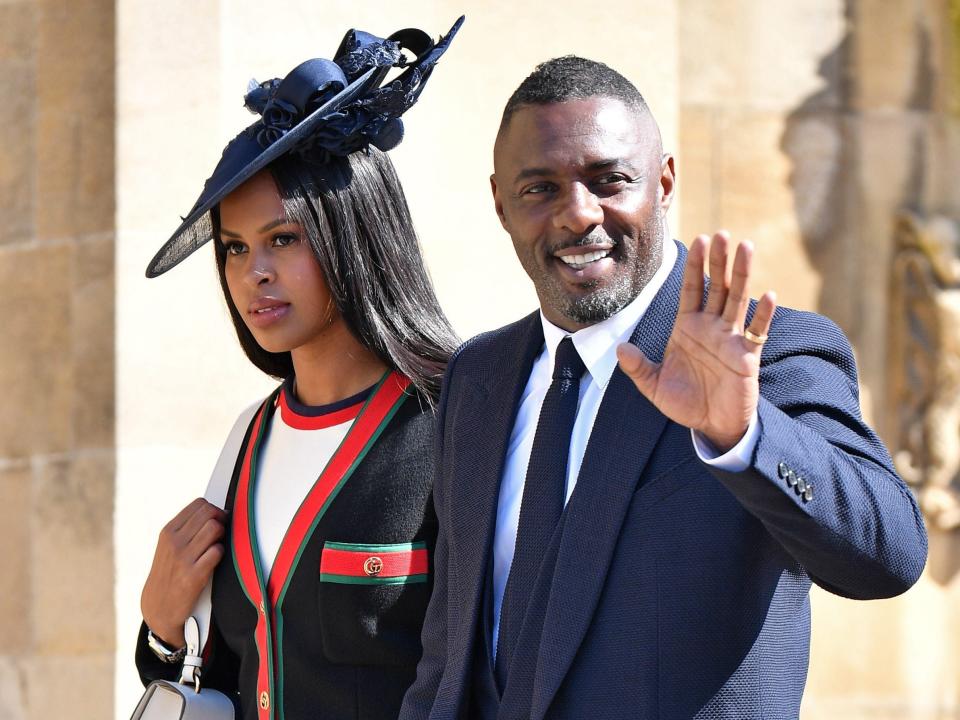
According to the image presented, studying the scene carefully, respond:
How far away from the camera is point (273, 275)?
10.1 feet

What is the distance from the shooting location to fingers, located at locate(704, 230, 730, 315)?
6.26 feet

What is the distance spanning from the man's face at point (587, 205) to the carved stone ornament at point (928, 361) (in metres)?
2.43

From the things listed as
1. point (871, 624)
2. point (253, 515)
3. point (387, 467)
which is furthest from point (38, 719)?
point (871, 624)

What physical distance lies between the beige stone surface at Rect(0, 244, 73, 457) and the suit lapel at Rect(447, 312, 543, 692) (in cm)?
205

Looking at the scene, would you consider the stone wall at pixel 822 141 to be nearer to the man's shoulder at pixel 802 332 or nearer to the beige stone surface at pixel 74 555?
the beige stone surface at pixel 74 555

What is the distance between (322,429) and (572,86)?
96 centimetres

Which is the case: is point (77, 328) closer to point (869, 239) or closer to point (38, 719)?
point (38, 719)

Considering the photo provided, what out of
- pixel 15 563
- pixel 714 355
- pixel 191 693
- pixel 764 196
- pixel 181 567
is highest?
pixel 764 196

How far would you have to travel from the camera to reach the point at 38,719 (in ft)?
14.5

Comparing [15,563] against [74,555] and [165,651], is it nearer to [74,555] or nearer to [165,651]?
[74,555]

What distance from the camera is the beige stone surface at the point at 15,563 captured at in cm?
447

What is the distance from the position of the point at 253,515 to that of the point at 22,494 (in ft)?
5.27

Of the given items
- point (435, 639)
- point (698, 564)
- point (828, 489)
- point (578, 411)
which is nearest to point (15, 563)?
point (435, 639)

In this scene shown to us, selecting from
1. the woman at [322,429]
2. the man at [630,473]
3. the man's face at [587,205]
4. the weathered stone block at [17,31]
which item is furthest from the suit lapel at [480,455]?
the weathered stone block at [17,31]
